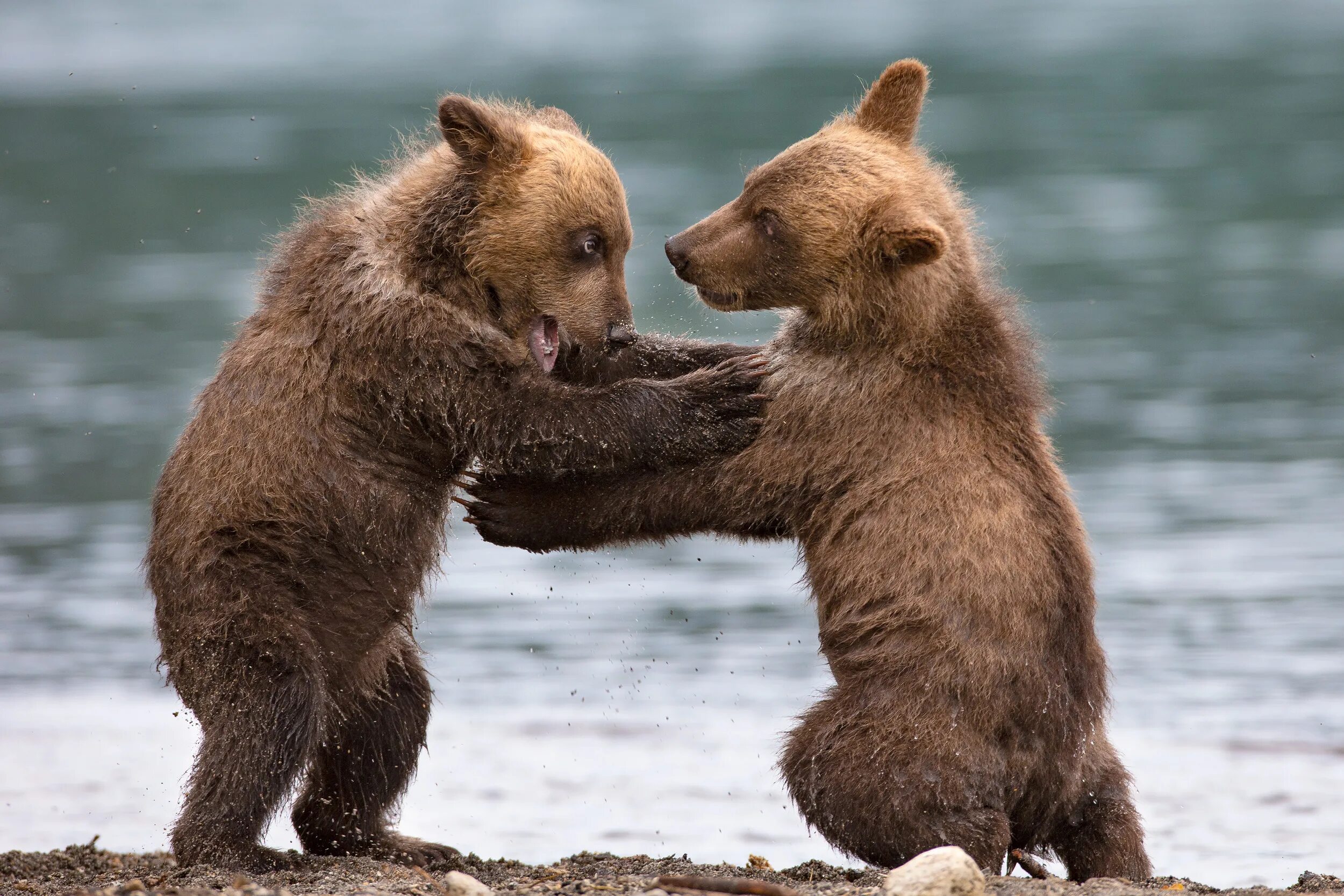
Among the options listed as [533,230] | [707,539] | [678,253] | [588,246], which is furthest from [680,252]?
[707,539]

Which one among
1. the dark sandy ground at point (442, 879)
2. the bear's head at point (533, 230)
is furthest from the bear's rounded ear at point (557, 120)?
the dark sandy ground at point (442, 879)

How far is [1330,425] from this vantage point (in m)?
15.2

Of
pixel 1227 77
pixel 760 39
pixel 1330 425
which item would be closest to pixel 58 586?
pixel 1330 425

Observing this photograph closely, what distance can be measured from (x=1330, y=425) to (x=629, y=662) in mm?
6991

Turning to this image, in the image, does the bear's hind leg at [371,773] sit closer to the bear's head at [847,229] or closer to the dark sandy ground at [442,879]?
the dark sandy ground at [442,879]

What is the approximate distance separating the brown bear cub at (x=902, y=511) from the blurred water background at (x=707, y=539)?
0.94 meters

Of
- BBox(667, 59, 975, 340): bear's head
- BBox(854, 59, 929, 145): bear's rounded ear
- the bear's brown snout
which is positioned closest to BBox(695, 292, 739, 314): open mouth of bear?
BBox(667, 59, 975, 340): bear's head

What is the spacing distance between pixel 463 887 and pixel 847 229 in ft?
9.26

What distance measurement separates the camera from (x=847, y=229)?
7.02m

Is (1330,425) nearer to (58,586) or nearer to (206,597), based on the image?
(58,586)

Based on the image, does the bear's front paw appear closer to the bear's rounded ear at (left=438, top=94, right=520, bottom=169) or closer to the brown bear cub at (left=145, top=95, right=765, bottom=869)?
the brown bear cub at (left=145, top=95, right=765, bottom=869)

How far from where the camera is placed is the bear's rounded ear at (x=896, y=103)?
7.41m

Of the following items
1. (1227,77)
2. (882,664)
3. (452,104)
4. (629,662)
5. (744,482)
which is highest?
(1227,77)

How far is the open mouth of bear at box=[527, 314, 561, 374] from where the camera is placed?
24.4ft
